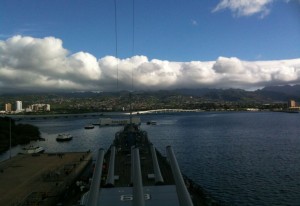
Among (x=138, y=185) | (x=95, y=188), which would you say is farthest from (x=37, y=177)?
(x=138, y=185)

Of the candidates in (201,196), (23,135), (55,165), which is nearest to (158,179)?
(201,196)

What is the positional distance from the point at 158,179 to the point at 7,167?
2943 centimetres

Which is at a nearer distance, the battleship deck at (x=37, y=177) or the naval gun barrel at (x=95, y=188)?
the naval gun barrel at (x=95, y=188)

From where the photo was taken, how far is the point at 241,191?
44.4 metres

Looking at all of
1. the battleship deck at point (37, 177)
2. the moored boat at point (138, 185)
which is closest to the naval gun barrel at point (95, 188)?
the moored boat at point (138, 185)

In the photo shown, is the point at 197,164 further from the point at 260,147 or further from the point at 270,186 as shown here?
the point at 260,147

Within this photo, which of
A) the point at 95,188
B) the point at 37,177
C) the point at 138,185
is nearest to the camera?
the point at 138,185

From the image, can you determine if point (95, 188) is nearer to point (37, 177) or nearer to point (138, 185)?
point (138, 185)

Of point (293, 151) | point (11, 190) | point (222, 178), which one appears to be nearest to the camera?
→ point (11, 190)

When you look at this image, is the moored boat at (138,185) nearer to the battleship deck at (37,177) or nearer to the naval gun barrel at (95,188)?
the naval gun barrel at (95,188)

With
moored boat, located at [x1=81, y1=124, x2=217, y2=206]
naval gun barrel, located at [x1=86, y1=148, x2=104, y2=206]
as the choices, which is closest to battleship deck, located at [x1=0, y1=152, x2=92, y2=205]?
moored boat, located at [x1=81, y1=124, x2=217, y2=206]

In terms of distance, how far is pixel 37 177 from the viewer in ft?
146

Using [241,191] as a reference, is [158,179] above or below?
above

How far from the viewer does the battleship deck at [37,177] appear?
115ft
